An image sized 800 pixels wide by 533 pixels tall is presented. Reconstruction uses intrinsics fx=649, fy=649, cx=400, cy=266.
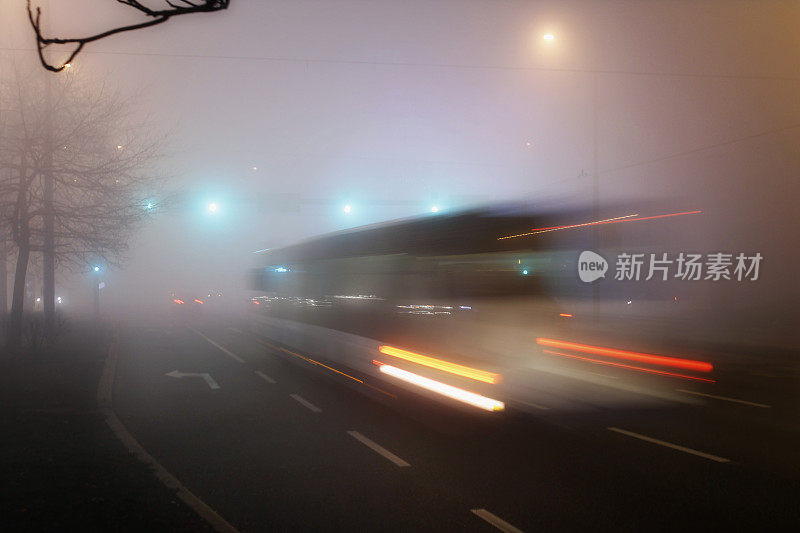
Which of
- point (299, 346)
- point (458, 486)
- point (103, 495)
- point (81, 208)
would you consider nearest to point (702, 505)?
point (458, 486)

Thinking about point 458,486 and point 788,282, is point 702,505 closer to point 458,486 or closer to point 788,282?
point 458,486

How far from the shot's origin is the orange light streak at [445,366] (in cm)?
777

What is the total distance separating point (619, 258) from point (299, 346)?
10.8 metres

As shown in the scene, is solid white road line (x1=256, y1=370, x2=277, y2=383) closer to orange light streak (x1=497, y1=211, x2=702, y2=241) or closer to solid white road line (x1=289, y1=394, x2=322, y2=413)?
solid white road line (x1=289, y1=394, x2=322, y2=413)

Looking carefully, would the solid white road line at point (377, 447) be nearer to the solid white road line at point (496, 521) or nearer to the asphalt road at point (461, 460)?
the asphalt road at point (461, 460)

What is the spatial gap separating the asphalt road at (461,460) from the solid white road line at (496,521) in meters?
0.03

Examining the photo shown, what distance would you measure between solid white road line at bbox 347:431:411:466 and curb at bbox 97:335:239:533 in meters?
2.43

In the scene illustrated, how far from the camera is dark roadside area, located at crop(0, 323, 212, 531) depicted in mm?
5172

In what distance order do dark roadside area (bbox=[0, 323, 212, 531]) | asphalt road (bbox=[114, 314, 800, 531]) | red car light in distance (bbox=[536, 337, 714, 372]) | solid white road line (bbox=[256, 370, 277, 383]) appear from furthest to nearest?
solid white road line (bbox=[256, 370, 277, 383]) → red car light in distance (bbox=[536, 337, 714, 372]) → asphalt road (bbox=[114, 314, 800, 531]) → dark roadside area (bbox=[0, 323, 212, 531])

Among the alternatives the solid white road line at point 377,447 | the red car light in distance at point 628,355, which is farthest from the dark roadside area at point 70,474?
the red car light in distance at point 628,355

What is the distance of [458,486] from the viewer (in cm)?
657

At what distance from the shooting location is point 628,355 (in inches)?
457

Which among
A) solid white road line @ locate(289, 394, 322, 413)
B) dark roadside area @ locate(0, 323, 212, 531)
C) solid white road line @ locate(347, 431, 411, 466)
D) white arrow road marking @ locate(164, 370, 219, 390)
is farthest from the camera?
white arrow road marking @ locate(164, 370, 219, 390)

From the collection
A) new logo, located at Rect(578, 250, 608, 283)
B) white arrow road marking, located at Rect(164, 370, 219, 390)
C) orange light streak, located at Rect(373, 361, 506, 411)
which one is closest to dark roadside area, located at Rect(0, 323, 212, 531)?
white arrow road marking, located at Rect(164, 370, 219, 390)
